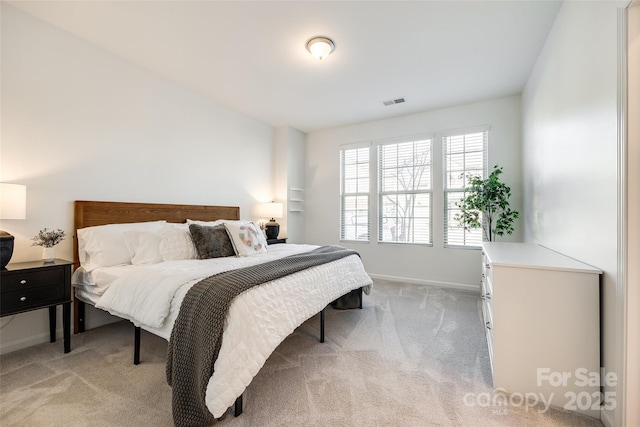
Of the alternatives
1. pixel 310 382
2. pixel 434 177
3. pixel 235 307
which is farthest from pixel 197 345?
pixel 434 177

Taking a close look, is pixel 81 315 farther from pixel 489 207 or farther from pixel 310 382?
pixel 489 207

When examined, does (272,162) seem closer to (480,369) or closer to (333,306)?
(333,306)

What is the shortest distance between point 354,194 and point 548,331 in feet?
11.7

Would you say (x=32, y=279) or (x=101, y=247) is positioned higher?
(x=101, y=247)

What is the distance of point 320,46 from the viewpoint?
248 cm

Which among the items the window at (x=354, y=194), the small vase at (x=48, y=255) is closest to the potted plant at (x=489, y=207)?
the window at (x=354, y=194)

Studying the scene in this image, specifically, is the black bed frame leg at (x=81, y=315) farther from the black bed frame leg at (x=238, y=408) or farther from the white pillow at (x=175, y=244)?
the black bed frame leg at (x=238, y=408)

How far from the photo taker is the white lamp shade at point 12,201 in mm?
1910

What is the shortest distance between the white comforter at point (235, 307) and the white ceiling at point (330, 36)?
6.74 feet

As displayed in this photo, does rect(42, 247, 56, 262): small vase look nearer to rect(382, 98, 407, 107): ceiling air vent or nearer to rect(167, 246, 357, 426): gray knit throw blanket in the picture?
rect(167, 246, 357, 426): gray knit throw blanket

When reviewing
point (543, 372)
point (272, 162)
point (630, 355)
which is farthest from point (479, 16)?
point (272, 162)

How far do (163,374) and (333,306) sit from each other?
1.83 m

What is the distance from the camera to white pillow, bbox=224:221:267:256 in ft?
9.26

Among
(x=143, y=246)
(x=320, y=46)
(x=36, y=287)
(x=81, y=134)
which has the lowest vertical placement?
(x=36, y=287)
